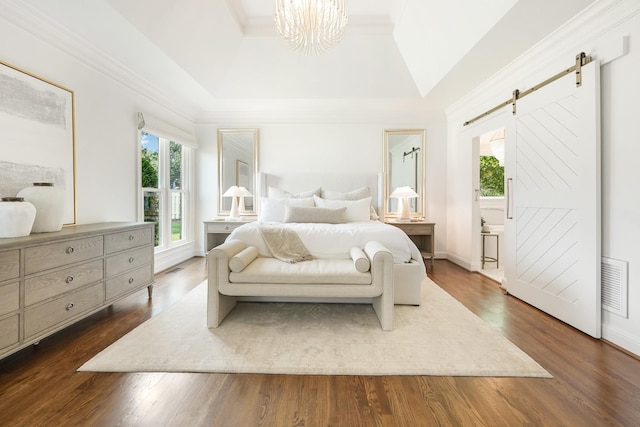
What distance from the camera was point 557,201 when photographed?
8.57 feet

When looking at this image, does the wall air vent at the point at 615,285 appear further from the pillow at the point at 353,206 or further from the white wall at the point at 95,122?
the white wall at the point at 95,122

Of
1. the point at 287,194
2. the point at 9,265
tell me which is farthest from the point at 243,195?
the point at 9,265

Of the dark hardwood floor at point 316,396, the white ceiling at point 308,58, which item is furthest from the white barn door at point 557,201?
the white ceiling at point 308,58

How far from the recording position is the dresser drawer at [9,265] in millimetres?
1649

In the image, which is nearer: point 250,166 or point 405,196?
point 405,196

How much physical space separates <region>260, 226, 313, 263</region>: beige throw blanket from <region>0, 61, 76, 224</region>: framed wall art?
1883 mm

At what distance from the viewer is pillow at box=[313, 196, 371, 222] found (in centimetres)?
417

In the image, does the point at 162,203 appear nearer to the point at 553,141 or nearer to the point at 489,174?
the point at 553,141

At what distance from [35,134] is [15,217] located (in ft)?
3.15

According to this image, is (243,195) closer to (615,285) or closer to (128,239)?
(128,239)

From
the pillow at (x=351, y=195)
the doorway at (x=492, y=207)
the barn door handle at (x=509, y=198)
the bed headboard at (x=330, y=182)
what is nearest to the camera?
the barn door handle at (x=509, y=198)

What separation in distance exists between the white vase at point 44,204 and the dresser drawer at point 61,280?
0.38 metres

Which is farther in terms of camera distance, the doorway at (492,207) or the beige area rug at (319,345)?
the doorway at (492,207)

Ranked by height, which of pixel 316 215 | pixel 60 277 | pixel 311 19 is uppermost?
pixel 311 19
